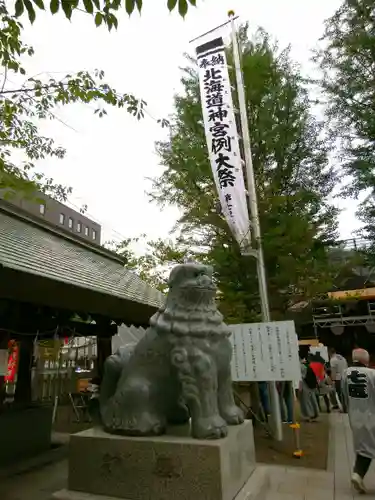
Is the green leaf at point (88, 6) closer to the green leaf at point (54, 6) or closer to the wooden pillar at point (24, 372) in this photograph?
the green leaf at point (54, 6)

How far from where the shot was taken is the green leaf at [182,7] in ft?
7.71

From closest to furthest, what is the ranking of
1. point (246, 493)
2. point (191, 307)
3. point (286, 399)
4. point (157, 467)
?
1. point (157, 467)
2. point (246, 493)
3. point (191, 307)
4. point (286, 399)

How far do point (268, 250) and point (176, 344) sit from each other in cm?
471

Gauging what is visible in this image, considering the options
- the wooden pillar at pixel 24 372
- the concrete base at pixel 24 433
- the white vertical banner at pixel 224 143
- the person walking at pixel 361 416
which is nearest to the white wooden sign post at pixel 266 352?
the person walking at pixel 361 416

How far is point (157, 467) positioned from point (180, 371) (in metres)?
0.68

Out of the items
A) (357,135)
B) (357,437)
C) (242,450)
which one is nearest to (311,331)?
(357,135)

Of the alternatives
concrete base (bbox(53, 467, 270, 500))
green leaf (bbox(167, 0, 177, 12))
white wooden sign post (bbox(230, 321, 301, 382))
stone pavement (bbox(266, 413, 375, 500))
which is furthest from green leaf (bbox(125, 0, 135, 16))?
white wooden sign post (bbox(230, 321, 301, 382))

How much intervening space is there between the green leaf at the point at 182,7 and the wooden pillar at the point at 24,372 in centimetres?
622

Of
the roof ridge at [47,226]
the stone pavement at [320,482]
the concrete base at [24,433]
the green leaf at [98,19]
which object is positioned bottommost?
the stone pavement at [320,482]

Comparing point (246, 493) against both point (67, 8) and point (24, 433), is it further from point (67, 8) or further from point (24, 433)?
point (24, 433)

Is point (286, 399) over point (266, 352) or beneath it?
beneath

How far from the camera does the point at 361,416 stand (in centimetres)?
398

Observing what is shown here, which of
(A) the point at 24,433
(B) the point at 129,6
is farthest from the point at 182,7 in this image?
(A) the point at 24,433

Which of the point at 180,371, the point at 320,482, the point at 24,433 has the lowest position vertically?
the point at 320,482
